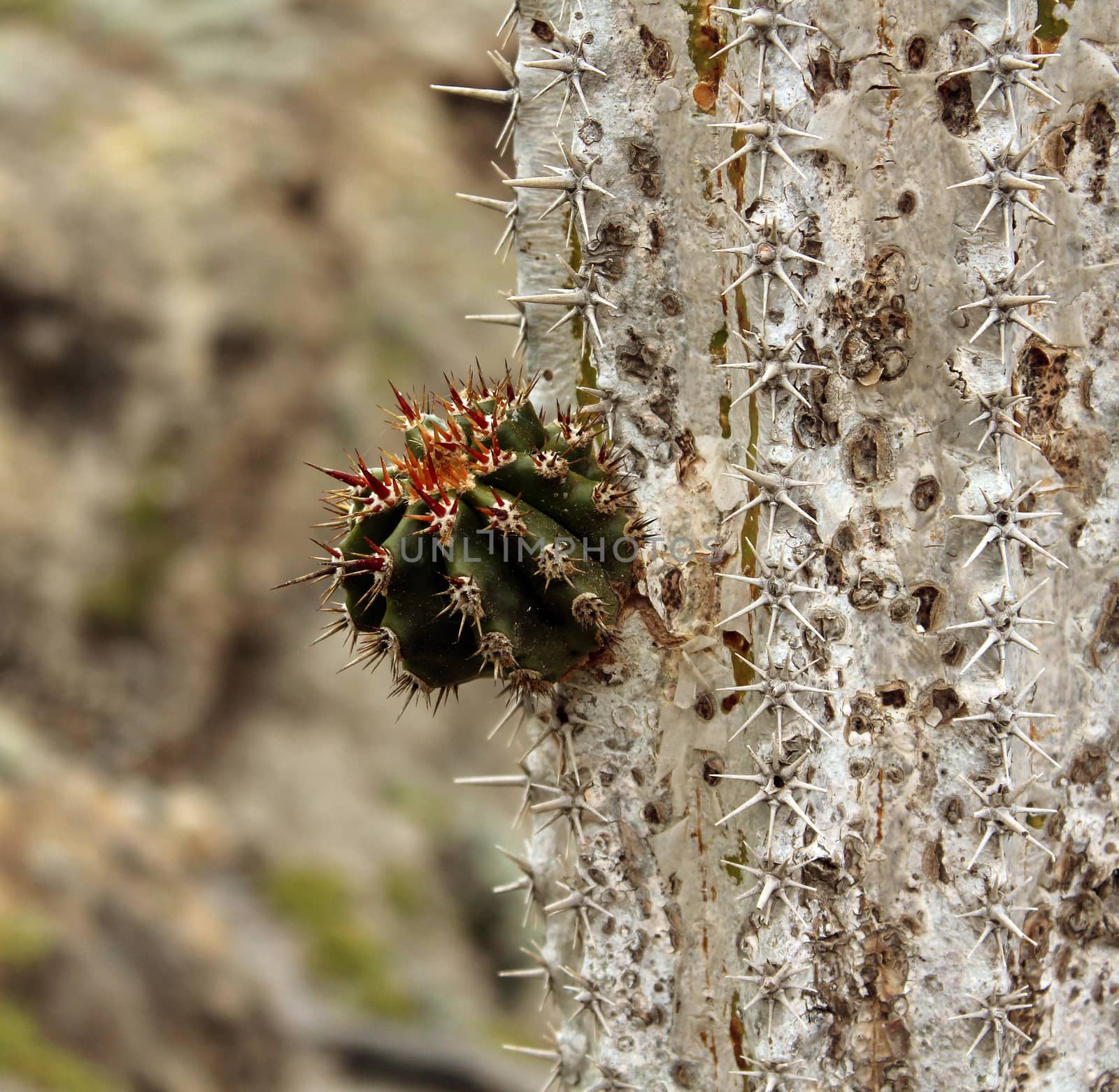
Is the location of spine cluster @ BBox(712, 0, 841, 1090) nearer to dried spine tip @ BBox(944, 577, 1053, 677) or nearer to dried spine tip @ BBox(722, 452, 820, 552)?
dried spine tip @ BBox(722, 452, 820, 552)

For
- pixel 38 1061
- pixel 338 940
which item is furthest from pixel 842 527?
pixel 338 940

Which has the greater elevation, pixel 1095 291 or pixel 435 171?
pixel 435 171

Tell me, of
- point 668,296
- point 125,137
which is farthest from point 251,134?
point 668,296

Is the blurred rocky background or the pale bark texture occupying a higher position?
the blurred rocky background

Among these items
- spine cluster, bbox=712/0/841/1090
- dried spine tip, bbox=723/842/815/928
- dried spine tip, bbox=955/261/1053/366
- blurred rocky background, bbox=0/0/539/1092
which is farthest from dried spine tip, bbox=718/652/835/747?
blurred rocky background, bbox=0/0/539/1092

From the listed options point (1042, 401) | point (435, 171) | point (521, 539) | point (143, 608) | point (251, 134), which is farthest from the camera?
point (435, 171)

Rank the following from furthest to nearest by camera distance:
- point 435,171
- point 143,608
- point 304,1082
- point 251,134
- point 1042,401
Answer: point 435,171 < point 251,134 < point 143,608 < point 304,1082 < point 1042,401

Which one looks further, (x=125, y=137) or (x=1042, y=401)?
(x=125, y=137)

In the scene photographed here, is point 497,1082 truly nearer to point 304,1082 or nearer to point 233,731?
point 304,1082

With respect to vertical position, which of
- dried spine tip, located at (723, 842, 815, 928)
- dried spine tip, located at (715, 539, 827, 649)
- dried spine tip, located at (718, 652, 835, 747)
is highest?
dried spine tip, located at (715, 539, 827, 649)
